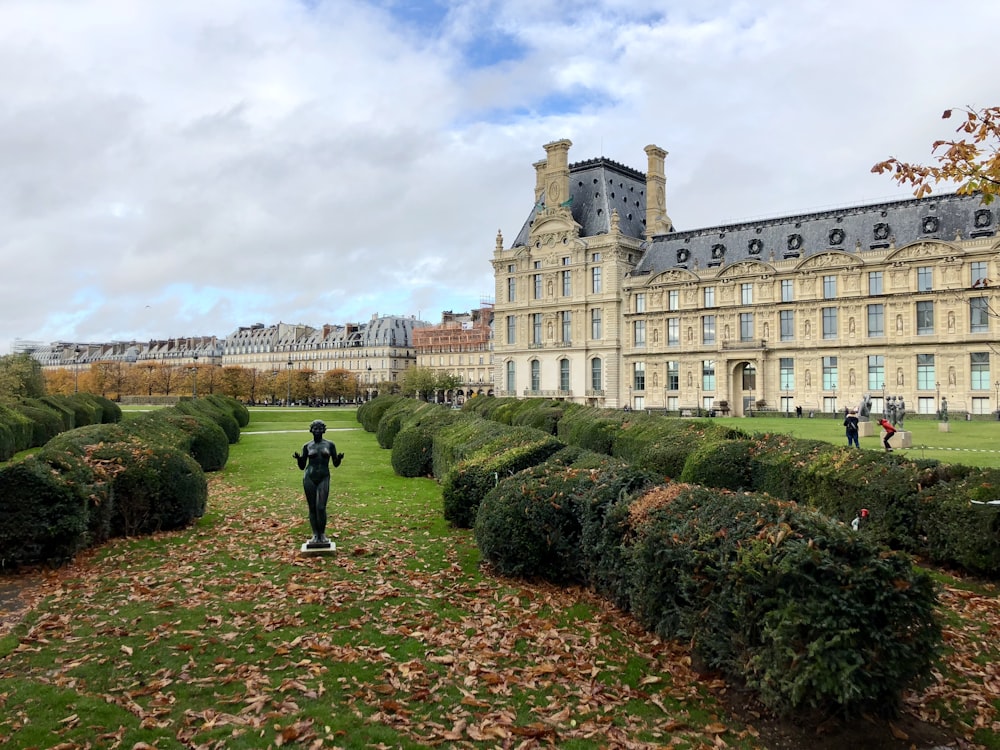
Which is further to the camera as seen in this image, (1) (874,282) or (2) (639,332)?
(2) (639,332)

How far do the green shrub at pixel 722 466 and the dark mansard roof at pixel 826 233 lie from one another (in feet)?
155

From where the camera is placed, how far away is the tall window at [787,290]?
60.4 meters

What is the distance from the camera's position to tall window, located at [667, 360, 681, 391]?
6712 cm

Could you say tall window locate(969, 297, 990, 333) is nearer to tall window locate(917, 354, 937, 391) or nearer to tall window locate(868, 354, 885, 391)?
tall window locate(917, 354, 937, 391)

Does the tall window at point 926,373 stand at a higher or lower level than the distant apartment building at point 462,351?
lower

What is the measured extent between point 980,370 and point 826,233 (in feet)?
50.9

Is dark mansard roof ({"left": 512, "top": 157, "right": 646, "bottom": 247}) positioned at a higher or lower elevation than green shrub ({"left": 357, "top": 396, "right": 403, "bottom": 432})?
higher

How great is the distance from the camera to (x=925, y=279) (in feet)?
177

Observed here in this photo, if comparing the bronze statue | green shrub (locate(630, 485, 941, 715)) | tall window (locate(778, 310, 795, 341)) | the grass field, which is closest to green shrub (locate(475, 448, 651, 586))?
the grass field

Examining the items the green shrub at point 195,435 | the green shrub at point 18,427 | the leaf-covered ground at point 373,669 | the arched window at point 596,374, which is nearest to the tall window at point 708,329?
the arched window at point 596,374

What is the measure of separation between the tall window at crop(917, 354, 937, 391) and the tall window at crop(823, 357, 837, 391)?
5978 mm

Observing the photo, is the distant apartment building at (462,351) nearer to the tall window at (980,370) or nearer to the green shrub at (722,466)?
the tall window at (980,370)

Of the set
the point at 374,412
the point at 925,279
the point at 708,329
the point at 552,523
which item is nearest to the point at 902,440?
the point at 552,523

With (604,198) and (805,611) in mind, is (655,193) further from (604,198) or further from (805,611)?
(805,611)
